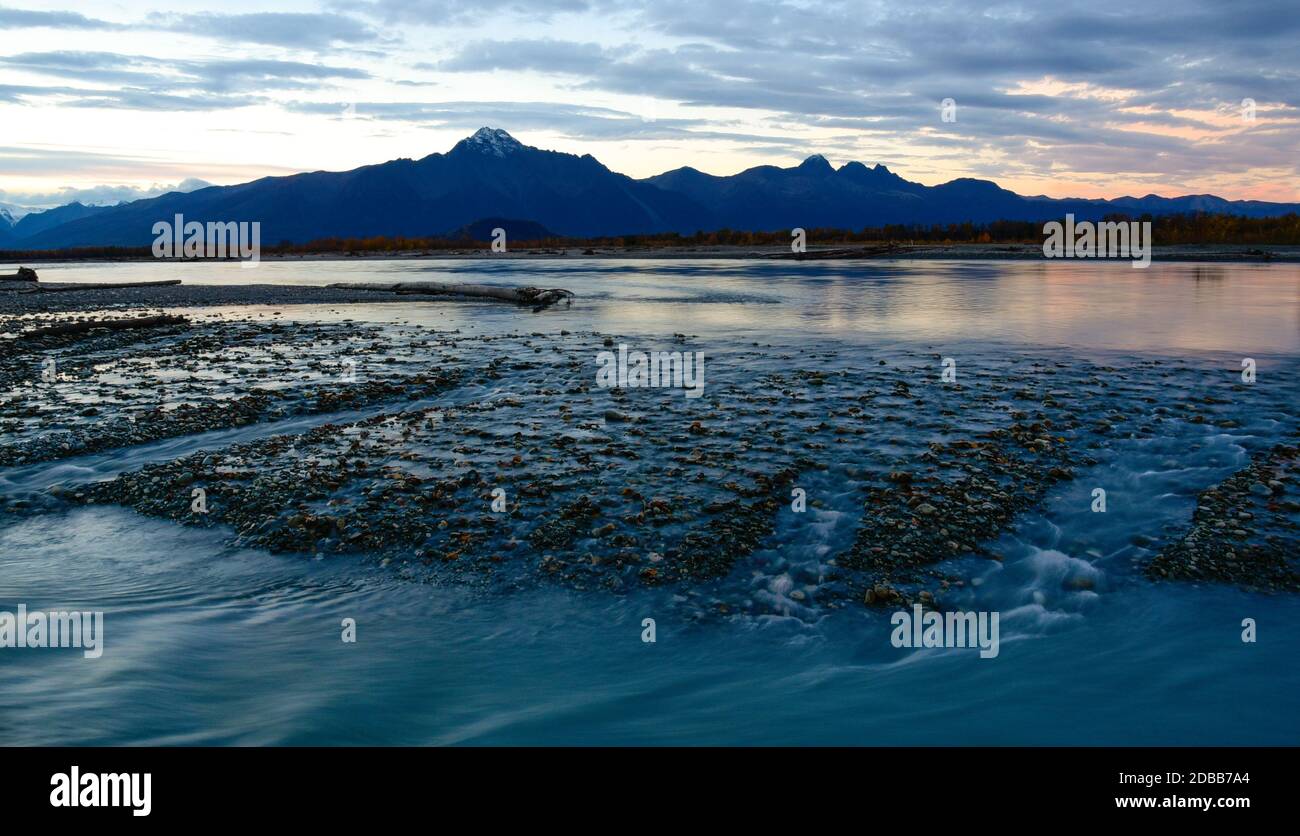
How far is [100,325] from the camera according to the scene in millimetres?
32062

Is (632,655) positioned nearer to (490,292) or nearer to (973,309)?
(973,309)

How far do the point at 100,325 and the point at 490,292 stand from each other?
22746 millimetres

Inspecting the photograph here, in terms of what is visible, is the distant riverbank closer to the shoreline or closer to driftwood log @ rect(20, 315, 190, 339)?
the shoreline

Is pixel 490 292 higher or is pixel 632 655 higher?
pixel 490 292

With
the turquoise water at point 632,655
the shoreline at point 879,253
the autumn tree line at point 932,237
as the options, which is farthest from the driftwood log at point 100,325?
the autumn tree line at point 932,237

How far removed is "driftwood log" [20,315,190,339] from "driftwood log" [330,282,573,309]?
58.9 feet

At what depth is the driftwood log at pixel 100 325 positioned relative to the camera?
3072 cm

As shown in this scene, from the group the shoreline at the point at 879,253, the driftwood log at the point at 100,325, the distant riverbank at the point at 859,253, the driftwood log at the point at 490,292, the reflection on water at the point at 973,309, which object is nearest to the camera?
the driftwood log at the point at 100,325

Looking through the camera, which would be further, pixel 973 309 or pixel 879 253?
pixel 879 253

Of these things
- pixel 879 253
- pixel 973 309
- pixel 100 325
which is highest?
pixel 879 253

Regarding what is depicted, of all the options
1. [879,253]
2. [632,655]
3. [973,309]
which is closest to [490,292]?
[973,309]

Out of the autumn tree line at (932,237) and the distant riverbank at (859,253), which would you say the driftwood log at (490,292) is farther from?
the autumn tree line at (932,237)

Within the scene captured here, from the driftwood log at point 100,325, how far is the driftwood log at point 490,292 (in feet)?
58.9

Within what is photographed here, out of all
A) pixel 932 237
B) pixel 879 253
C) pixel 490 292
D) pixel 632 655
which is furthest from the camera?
pixel 932 237
